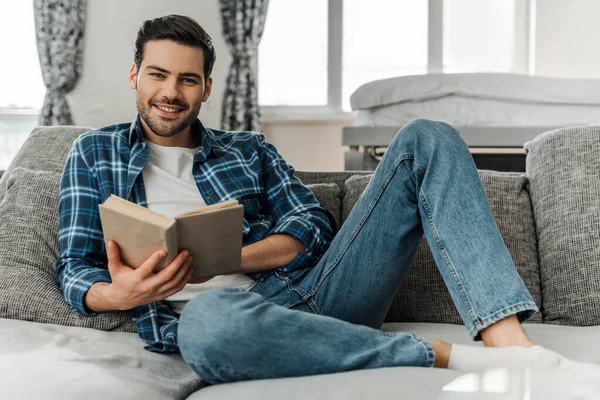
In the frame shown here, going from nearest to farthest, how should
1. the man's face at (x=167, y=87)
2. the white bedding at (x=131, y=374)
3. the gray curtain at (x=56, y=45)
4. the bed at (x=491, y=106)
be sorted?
the white bedding at (x=131, y=374) < the man's face at (x=167, y=87) < the bed at (x=491, y=106) < the gray curtain at (x=56, y=45)

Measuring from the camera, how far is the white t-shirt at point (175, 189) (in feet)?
4.73

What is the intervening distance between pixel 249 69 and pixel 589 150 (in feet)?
11.1

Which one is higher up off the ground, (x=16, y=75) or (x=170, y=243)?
(x=16, y=75)

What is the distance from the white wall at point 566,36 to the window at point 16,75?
3586 mm

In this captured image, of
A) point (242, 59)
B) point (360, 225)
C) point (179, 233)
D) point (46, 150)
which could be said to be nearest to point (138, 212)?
point (179, 233)

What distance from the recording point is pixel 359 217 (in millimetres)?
1385

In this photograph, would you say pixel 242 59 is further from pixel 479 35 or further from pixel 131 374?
pixel 131 374

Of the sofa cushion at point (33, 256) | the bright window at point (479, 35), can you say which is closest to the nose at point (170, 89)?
the sofa cushion at point (33, 256)

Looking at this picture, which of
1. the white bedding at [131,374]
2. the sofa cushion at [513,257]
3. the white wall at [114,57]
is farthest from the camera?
the white wall at [114,57]

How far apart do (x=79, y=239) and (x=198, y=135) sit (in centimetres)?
40

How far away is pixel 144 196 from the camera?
1.51 metres

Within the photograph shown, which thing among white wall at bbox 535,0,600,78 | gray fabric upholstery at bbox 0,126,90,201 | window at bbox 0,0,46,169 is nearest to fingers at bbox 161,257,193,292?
gray fabric upholstery at bbox 0,126,90,201

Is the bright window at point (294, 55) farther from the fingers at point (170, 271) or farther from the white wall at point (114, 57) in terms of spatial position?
the fingers at point (170, 271)

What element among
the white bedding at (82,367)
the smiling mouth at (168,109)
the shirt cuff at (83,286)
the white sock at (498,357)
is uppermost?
the smiling mouth at (168,109)
